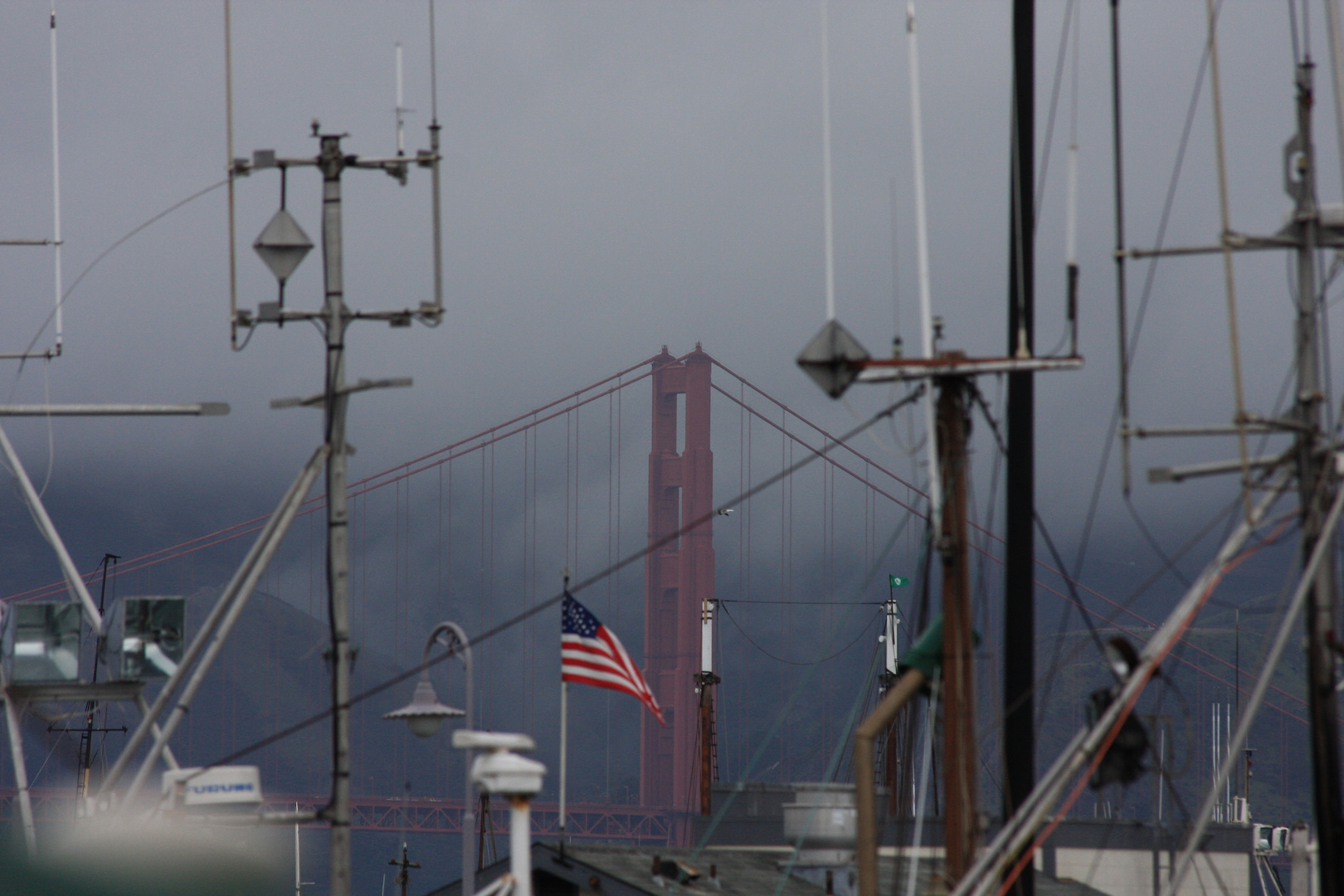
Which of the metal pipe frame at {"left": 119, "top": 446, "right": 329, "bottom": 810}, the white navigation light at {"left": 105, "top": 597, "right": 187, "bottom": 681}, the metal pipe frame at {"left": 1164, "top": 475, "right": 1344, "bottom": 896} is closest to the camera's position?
the metal pipe frame at {"left": 1164, "top": 475, "right": 1344, "bottom": 896}

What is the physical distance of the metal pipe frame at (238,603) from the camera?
19203mm

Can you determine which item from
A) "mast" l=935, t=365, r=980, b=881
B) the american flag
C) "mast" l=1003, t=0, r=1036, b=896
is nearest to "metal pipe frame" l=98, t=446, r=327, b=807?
"mast" l=935, t=365, r=980, b=881

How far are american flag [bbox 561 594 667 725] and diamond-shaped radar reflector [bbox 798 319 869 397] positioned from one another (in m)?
12.0

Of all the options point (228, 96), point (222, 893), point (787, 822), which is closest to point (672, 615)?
point (787, 822)

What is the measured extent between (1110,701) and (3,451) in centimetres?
1541

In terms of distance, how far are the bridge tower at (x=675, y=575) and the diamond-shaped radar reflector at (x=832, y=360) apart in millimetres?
99601

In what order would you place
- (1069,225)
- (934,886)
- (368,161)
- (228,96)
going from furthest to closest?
(228,96) < (368,161) < (1069,225) < (934,886)

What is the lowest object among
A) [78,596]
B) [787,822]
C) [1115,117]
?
[787,822]

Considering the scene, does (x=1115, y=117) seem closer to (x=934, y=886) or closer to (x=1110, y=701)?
(x=1110, y=701)

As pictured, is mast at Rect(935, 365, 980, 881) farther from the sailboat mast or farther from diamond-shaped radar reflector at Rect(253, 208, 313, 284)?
diamond-shaped radar reflector at Rect(253, 208, 313, 284)

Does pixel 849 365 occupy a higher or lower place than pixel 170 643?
higher

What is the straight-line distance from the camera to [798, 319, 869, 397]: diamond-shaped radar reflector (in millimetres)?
16703

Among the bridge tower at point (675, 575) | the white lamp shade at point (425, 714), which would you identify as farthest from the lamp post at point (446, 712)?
the bridge tower at point (675, 575)

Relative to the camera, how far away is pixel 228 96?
21531mm
